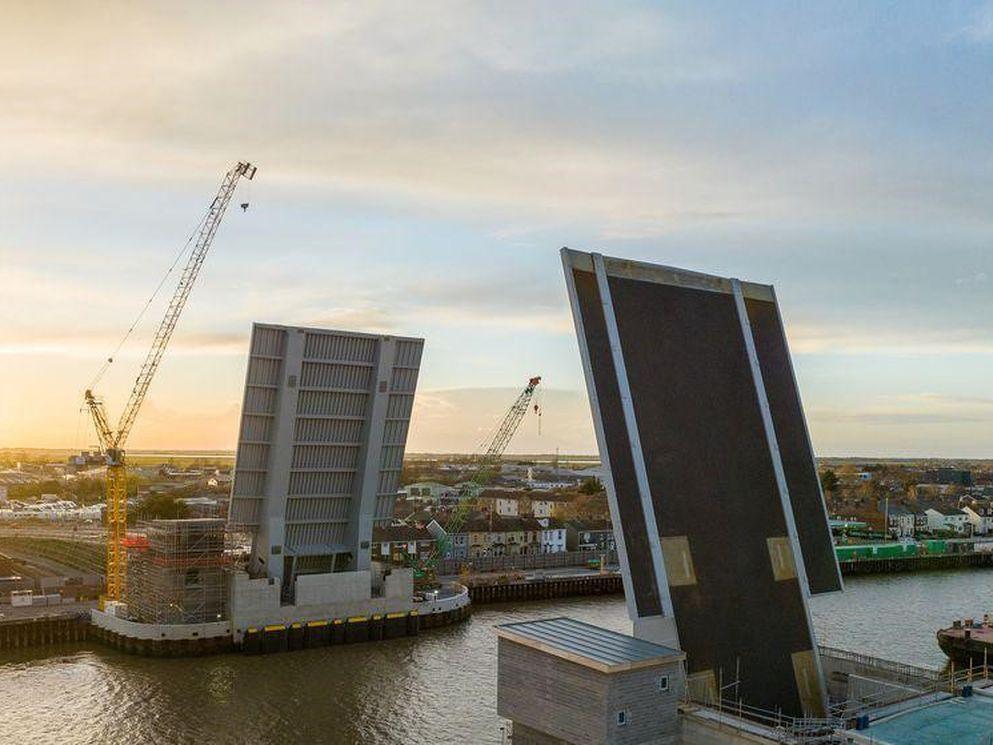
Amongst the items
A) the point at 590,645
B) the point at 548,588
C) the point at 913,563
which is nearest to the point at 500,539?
the point at 548,588

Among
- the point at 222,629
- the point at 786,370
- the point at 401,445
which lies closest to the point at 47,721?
the point at 222,629

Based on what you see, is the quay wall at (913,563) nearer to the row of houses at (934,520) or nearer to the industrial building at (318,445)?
the row of houses at (934,520)

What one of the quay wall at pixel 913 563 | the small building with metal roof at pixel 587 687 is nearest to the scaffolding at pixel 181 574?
the small building with metal roof at pixel 587 687

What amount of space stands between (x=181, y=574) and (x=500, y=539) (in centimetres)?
3714

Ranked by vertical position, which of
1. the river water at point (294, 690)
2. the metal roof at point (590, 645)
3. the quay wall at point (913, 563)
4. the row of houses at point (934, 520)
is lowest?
the river water at point (294, 690)

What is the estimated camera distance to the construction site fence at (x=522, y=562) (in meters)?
66.9

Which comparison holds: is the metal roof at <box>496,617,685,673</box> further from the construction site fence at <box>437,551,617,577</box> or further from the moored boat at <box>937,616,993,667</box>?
the construction site fence at <box>437,551,617,577</box>

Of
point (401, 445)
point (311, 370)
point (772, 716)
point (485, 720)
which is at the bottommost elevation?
point (485, 720)

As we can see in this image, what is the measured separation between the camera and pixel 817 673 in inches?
895

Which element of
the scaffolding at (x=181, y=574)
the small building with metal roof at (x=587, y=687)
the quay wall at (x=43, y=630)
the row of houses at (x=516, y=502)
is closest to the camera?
the small building with metal roof at (x=587, y=687)

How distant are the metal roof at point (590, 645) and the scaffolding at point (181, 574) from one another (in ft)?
82.9

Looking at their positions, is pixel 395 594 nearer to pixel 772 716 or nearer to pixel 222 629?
pixel 222 629

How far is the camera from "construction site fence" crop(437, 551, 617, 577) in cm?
6688

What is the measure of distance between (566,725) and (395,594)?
28326mm
